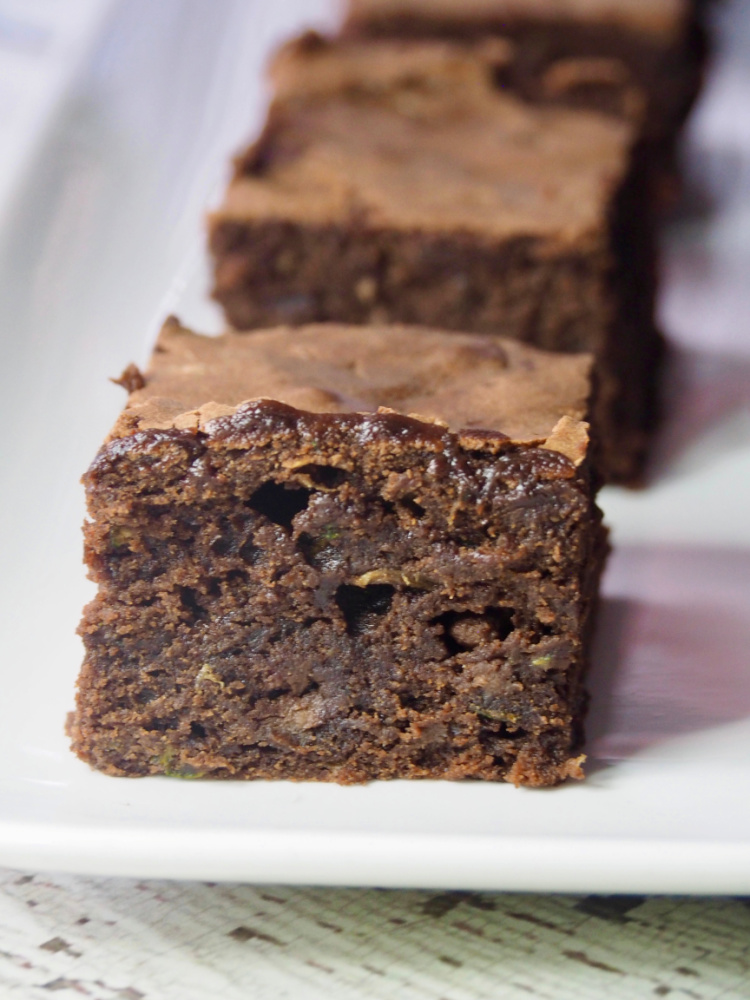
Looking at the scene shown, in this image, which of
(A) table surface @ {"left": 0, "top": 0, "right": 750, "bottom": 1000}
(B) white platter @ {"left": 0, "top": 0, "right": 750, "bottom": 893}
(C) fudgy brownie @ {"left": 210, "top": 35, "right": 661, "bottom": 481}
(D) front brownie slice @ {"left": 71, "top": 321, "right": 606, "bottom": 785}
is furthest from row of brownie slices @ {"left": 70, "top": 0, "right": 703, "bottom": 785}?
(C) fudgy brownie @ {"left": 210, "top": 35, "right": 661, "bottom": 481}

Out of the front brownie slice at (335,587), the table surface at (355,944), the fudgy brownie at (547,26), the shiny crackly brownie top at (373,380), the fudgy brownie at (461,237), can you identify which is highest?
the fudgy brownie at (547,26)

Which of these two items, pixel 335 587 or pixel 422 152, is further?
pixel 422 152

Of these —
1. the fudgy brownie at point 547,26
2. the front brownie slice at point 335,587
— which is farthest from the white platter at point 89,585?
Answer: the fudgy brownie at point 547,26

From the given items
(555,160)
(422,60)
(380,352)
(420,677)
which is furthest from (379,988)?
(422,60)

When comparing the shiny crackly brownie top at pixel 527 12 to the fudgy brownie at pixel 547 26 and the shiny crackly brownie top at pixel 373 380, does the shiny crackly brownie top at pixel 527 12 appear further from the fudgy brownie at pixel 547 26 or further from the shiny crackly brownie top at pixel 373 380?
the shiny crackly brownie top at pixel 373 380

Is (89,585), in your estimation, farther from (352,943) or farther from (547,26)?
(547,26)

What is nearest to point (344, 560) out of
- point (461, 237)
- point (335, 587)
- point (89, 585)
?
point (335, 587)

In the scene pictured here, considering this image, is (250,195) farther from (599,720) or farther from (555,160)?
(599,720)
